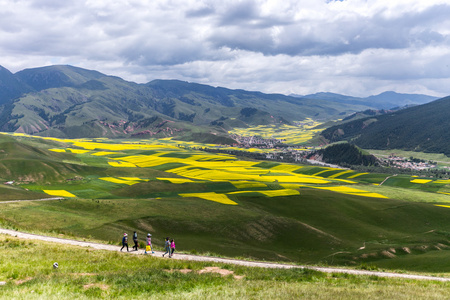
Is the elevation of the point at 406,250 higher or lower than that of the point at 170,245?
lower

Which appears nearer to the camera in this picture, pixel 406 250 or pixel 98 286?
pixel 98 286

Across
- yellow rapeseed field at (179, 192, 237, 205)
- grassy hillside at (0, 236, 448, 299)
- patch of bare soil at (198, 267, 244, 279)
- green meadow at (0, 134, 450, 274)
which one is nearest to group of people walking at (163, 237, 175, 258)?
green meadow at (0, 134, 450, 274)

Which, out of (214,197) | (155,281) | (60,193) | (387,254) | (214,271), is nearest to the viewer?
(155,281)

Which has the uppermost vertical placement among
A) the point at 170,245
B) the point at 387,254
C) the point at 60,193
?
the point at 170,245

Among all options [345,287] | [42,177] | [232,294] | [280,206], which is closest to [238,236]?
[280,206]

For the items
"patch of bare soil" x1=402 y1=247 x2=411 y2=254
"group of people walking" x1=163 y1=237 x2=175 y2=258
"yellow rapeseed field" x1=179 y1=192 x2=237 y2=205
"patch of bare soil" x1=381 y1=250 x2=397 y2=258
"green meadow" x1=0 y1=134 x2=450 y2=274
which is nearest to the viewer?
"group of people walking" x1=163 y1=237 x2=175 y2=258

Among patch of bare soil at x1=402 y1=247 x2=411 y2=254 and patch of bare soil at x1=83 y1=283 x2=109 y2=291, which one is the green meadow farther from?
patch of bare soil at x1=83 y1=283 x2=109 y2=291

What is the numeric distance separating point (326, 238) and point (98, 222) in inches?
2034

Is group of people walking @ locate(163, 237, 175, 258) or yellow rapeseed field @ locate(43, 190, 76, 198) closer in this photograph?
group of people walking @ locate(163, 237, 175, 258)

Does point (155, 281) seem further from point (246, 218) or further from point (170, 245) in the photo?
point (246, 218)

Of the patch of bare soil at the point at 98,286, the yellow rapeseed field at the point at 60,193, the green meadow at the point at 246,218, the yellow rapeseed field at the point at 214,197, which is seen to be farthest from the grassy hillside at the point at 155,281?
the yellow rapeseed field at the point at 60,193

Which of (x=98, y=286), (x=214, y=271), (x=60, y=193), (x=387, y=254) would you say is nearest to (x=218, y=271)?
(x=214, y=271)

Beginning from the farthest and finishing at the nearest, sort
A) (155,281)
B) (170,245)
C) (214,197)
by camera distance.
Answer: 1. (214,197)
2. (170,245)
3. (155,281)

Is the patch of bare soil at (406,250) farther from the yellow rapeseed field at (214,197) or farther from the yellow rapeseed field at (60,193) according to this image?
the yellow rapeseed field at (60,193)
